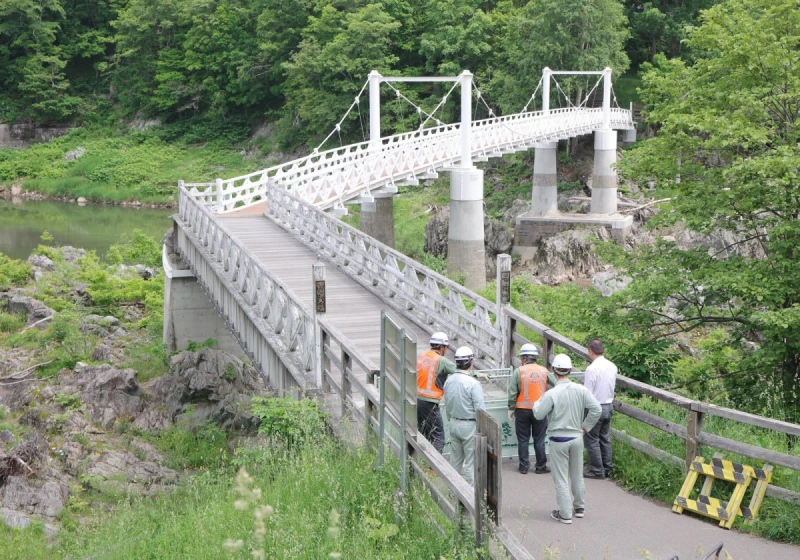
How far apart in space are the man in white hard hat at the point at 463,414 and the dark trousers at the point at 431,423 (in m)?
0.47

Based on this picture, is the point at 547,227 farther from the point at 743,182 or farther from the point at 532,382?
the point at 532,382

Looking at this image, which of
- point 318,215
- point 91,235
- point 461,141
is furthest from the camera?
point 91,235

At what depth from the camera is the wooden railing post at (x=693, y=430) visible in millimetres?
7930

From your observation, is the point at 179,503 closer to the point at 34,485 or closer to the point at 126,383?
the point at 34,485

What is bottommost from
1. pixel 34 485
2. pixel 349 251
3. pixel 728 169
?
pixel 34 485

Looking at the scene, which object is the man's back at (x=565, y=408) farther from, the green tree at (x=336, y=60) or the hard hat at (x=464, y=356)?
the green tree at (x=336, y=60)

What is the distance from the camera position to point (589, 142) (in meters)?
52.4

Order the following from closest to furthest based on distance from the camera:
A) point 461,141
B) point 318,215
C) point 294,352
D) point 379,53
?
point 294,352 → point 318,215 → point 461,141 → point 379,53

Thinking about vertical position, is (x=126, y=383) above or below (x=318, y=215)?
below

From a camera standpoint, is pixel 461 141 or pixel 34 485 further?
pixel 461 141

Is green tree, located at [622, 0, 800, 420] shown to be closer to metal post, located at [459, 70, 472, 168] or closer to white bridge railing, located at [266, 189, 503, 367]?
white bridge railing, located at [266, 189, 503, 367]

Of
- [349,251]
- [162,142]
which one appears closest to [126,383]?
[349,251]

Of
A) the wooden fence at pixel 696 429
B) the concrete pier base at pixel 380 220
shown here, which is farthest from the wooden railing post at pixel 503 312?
the concrete pier base at pixel 380 220

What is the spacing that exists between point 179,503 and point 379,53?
1865 inches
